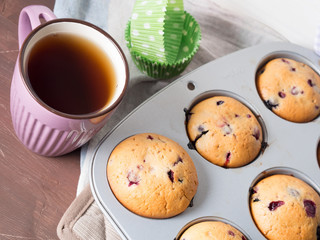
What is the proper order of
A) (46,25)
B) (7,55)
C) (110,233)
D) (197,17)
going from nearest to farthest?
(46,25), (110,233), (7,55), (197,17)

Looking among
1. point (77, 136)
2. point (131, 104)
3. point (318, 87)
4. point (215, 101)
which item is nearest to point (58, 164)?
point (77, 136)

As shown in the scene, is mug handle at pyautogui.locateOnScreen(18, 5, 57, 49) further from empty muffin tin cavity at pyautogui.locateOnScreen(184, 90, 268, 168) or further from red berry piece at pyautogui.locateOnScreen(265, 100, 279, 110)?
red berry piece at pyautogui.locateOnScreen(265, 100, 279, 110)

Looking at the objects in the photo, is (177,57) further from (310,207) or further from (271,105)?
(310,207)

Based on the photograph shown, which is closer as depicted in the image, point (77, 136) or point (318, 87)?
point (77, 136)

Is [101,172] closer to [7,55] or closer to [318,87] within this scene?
[7,55]

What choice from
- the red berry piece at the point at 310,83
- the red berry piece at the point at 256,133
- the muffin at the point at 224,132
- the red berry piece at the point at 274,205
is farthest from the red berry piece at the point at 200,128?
the red berry piece at the point at 310,83

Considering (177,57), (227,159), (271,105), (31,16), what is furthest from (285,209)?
(31,16)
